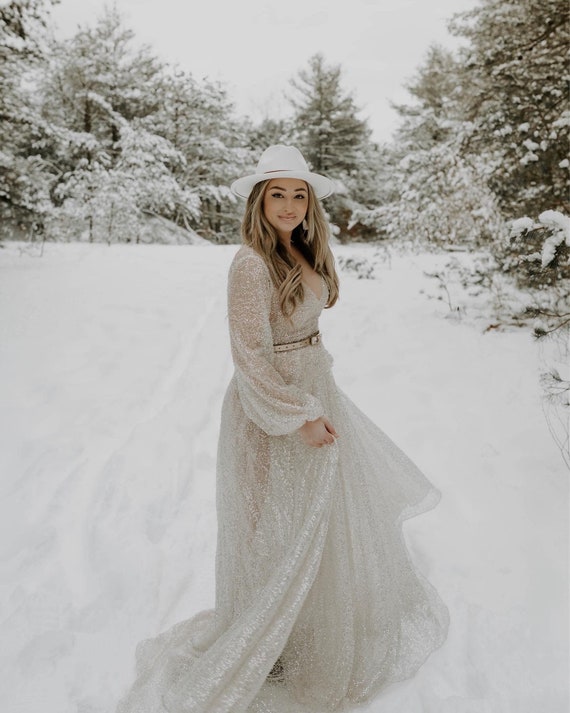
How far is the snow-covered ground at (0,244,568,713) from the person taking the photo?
6.82 feet

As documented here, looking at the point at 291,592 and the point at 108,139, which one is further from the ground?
the point at 108,139

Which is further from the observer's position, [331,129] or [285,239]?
[331,129]

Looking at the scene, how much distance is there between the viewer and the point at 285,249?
73.3 inches

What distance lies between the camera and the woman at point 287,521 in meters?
1.63

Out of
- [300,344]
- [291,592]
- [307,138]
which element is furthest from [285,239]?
[307,138]

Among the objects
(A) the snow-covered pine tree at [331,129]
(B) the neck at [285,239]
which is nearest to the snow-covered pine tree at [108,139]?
(A) the snow-covered pine tree at [331,129]

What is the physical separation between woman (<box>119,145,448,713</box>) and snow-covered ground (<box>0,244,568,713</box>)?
269mm

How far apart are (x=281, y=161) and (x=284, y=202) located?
140 millimetres

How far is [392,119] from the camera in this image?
19.5 meters

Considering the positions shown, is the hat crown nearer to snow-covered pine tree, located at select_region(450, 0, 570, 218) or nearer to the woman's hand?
the woman's hand

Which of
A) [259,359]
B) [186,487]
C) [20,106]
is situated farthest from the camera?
[20,106]

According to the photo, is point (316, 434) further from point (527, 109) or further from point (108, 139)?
point (108, 139)

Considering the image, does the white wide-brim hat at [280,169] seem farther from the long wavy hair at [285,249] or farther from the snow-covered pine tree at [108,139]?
the snow-covered pine tree at [108,139]

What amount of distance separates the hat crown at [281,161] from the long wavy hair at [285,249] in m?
0.06
